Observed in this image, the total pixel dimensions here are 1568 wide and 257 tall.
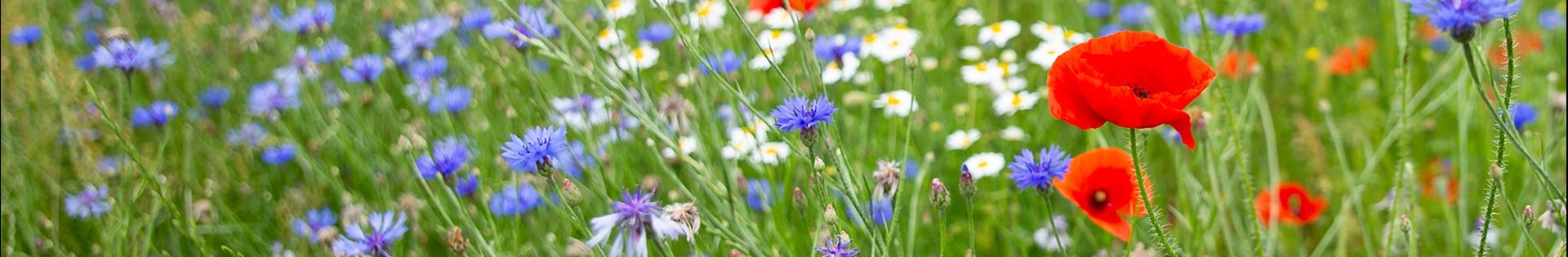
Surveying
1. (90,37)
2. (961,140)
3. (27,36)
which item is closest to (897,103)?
(961,140)

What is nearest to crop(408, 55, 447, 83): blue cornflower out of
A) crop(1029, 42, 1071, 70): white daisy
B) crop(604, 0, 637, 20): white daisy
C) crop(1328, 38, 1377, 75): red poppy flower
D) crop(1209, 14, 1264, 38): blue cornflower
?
crop(604, 0, 637, 20): white daisy

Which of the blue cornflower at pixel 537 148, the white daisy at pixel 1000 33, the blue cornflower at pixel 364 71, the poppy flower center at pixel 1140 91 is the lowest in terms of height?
the poppy flower center at pixel 1140 91

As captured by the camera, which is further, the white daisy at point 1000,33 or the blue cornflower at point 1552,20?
the blue cornflower at point 1552,20

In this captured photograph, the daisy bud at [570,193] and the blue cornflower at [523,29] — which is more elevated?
the blue cornflower at [523,29]

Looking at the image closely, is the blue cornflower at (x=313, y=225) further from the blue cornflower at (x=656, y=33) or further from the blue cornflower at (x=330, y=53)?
the blue cornflower at (x=656, y=33)

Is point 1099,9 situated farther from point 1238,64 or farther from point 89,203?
point 89,203

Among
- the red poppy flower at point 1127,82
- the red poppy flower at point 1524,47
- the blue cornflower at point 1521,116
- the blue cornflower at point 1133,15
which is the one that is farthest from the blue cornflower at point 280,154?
the red poppy flower at point 1524,47

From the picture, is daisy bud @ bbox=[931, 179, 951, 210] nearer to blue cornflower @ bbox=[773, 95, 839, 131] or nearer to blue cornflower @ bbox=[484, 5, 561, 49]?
blue cornflower @ bbox=[773, 95, 839, 131]
